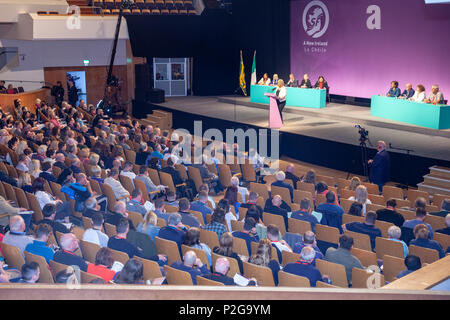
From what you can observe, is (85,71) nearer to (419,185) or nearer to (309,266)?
(419,185)

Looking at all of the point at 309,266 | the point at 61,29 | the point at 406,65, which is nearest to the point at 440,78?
the point at 406,65

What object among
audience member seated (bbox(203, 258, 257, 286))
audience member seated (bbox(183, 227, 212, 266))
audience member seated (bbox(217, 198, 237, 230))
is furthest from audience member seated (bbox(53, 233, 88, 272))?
audience member seated (bbox(217, 198, 237, 230))

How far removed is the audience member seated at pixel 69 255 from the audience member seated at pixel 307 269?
1827 millimetres

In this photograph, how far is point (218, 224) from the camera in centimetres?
609

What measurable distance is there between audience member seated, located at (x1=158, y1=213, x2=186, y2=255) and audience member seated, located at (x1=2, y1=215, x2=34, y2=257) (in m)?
1.33

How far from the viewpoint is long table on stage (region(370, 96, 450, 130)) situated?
1190 cm

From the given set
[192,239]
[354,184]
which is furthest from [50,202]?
[354,184]

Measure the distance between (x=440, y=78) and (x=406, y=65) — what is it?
113 centimetres

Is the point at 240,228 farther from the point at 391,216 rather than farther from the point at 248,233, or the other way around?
the point at 391,216

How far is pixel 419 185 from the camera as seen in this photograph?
10.2 meters

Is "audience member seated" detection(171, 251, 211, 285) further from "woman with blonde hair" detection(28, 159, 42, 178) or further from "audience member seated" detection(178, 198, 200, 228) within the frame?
"woman with blonde hair" detection(28, 159, 42, 178)

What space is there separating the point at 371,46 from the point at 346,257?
1133cm

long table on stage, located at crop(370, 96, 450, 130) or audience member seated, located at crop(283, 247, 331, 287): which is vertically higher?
long table on stage, located at crop(370, 96, 450, 130)

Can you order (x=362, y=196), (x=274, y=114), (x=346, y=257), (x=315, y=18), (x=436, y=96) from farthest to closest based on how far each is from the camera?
1. (x=315, y=18)
2. (x=274, y=114)
3. (x=436, y=96)
4. (x=362, y=196)
5. (x=346, y=257)
